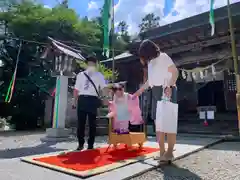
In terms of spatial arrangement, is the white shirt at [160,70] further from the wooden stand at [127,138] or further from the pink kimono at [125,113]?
the pink kimono at [125,113]

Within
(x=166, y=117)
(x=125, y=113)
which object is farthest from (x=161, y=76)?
(x=125, y=113)

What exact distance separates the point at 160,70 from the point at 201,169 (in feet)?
4.44

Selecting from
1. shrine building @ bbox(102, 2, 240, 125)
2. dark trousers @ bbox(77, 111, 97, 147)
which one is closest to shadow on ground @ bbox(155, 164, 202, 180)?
dark trousers @ bbox(77, 111, 97, 147)

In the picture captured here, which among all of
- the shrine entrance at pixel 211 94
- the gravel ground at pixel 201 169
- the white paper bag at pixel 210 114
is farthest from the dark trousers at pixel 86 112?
the shrine entrance at pixel 211 94

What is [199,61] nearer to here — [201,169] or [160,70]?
[160,70]

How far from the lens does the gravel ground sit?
242 centimetres

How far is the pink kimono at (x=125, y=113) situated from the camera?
4.07 metres

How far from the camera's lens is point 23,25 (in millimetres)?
12164

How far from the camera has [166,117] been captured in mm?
2838

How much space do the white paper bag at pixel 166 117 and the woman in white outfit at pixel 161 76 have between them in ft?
0.19

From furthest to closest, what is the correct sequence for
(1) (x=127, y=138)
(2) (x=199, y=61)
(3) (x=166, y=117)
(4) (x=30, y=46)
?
1. (4) (x=30, y=46)
2. (2) (x=199, y=61)
3. (1) (x=127, y=138)
4. (3) (x=166, y=117)

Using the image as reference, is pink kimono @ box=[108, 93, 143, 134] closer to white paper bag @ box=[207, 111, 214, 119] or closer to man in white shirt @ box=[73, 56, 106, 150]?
man in white shirt @ box=[73, 56, 106, 150]

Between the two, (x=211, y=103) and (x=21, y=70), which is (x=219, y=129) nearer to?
(x=211, y=103)

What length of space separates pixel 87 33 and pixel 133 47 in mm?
5308
